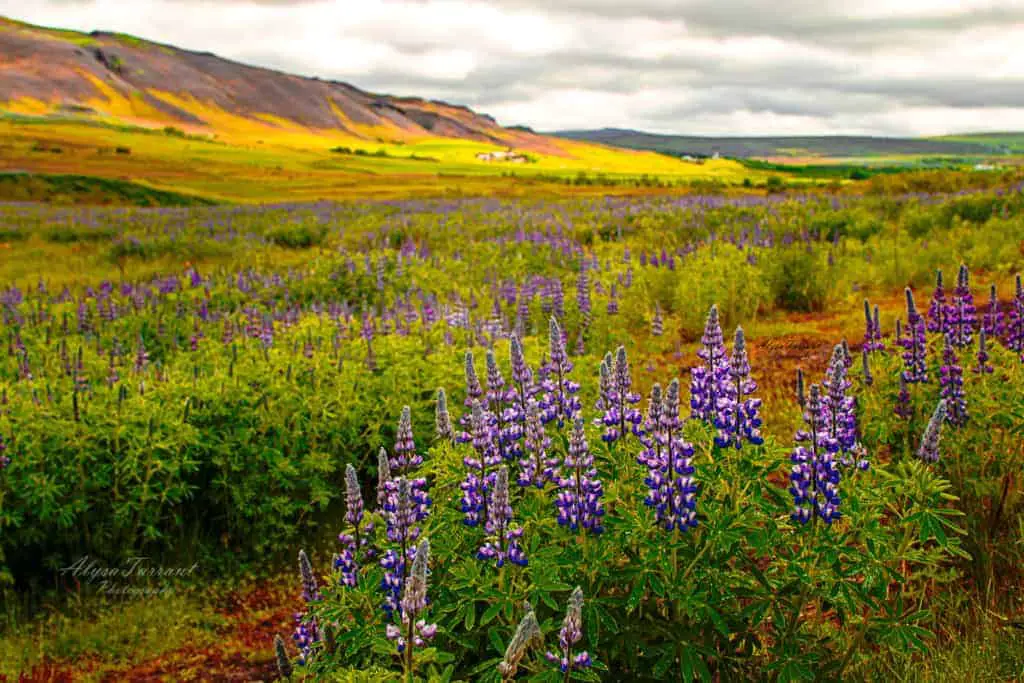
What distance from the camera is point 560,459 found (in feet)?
10.7

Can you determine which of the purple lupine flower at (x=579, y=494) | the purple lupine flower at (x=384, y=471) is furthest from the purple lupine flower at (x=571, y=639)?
the purple lupine flower at (x=384, y=471)

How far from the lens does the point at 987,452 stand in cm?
457

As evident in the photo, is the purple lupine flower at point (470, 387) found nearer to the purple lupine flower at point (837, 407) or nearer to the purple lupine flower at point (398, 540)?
the purple lupine flower at point (398, 540)

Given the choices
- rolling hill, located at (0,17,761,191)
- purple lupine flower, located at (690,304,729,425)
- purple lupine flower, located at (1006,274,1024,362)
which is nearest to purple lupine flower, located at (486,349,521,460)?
purple lupine flower, located at (690,304,729,425)

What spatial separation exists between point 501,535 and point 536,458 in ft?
1.49

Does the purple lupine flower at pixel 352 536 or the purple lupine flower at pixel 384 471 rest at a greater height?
the purple lupine flower at pixel 384 471

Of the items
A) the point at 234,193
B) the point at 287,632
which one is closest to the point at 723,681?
the point at 287,632

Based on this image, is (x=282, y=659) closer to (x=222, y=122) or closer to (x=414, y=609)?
(x=414, y=609)

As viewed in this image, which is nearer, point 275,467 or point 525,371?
point 525,371

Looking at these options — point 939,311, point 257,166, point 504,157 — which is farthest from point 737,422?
point 504,157

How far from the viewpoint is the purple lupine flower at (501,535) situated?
8.62 ft

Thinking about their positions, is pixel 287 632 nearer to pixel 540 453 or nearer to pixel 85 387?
pixel 85 387

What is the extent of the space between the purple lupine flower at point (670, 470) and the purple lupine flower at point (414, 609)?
911 mm

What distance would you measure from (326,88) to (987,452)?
14705cm
